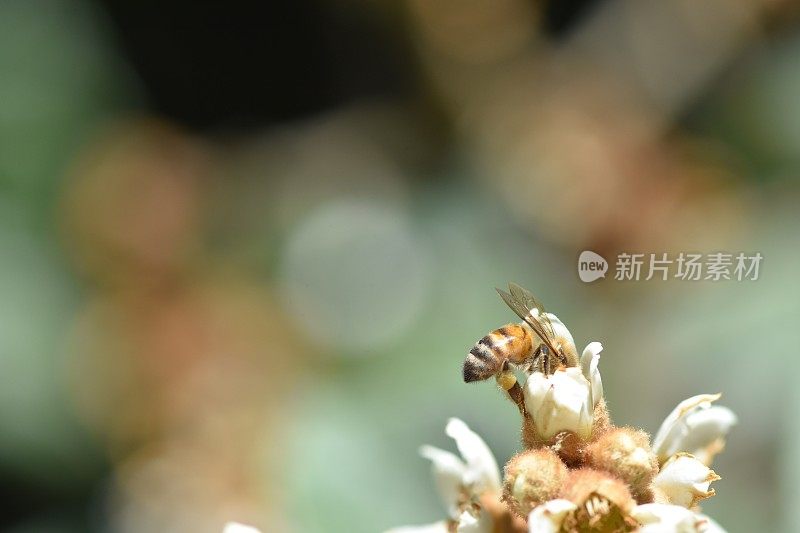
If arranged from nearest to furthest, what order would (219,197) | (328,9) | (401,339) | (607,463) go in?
(607,463), (401,339), (219,197), (328,9)

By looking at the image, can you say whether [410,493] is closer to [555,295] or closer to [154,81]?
[555,295]

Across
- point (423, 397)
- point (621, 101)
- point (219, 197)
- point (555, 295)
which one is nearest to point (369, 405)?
point (423, 397)

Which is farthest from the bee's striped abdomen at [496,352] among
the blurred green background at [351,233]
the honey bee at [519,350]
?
the blurred green background at [351,233]

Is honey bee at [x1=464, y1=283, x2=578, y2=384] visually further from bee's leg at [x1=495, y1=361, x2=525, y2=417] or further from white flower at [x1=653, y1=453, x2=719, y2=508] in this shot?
white flower at [x1=653, y1=453, x2=719, y2=508]

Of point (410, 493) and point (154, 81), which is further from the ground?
point (154, 81)

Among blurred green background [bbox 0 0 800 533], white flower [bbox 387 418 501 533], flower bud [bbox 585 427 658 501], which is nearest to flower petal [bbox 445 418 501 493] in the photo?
white flower [bbox 387 418 501 533]

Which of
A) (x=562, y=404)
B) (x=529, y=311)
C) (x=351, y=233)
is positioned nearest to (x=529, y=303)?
(x=529, y=311)
